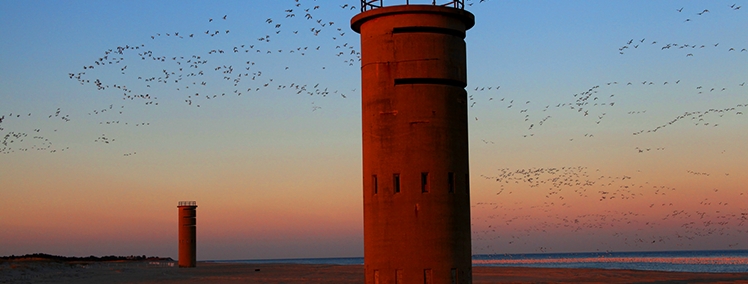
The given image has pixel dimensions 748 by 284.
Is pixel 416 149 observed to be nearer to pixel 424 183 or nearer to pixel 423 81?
pixel 424 183

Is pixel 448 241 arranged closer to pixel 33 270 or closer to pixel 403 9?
pixel 403 9

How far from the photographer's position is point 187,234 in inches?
2628

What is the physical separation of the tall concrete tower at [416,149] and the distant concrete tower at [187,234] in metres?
47.8

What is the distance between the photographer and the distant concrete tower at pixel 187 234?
65938mm

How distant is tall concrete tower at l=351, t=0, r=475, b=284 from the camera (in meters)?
20.2

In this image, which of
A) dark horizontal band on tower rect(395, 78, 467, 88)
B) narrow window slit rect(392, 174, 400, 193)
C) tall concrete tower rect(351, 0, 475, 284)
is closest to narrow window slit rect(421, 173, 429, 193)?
tall concrete tower rect(351, 0, 475, 284)

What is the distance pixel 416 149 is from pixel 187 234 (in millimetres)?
50054

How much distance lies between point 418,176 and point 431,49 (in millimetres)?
3257

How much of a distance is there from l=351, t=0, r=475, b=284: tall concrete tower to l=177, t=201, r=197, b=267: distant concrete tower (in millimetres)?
47772

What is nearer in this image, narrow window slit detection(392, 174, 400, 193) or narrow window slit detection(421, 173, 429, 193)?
narrow window slit detection(421, 173, 429, 193)

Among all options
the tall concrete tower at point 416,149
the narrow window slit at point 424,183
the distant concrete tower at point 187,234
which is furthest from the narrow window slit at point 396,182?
the distant concrete tower at point 187,234

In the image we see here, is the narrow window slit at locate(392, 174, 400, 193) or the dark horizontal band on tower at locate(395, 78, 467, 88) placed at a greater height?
the dark horizontal band on tower at locate(395, 78, 467, 88)

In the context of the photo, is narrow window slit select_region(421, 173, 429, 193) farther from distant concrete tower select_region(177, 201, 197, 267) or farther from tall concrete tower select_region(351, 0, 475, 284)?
distant concrete tower select_region(177, 201, 197, 267)

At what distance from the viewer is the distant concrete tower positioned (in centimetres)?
6594
